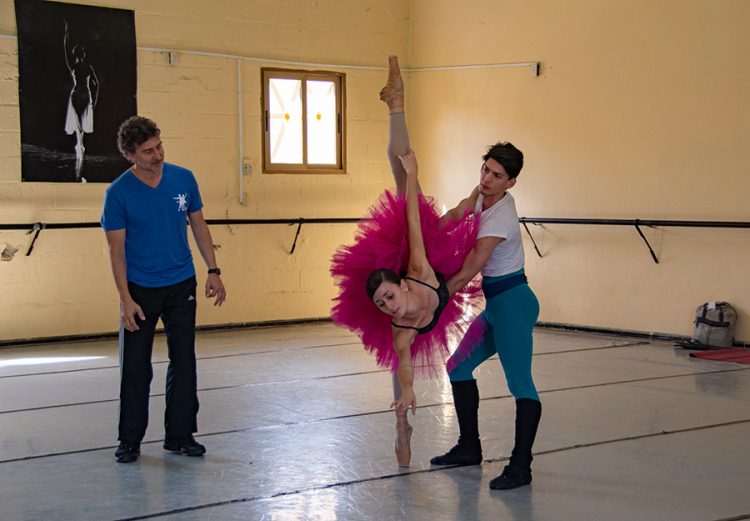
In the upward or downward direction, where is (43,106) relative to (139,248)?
upward

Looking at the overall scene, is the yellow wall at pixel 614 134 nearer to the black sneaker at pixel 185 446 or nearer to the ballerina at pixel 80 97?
the ballerina at pixel 80 97

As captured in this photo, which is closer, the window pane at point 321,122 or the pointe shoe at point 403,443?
the pointe shoe at point 403,443

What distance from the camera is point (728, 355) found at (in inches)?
275

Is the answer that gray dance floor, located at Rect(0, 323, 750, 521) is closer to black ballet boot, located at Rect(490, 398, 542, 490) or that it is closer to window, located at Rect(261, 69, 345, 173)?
black ballet boot, located at Rect(490, 398, 542, 490)

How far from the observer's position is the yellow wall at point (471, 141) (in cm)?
742

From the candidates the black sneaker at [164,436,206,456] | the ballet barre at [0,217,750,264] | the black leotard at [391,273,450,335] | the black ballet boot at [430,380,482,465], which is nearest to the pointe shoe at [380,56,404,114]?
the black leotard at [391,273,450,335]

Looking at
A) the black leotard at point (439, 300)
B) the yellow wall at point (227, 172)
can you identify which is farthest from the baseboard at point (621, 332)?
the black leotard at point (439, 300)

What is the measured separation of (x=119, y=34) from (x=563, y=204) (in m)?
4.22

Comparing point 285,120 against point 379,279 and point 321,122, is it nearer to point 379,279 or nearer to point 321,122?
point 321,122

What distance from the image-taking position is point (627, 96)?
25.7ft

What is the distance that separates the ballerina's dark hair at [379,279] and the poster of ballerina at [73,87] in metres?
4.77

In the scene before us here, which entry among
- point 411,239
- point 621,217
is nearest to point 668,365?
point 621,217

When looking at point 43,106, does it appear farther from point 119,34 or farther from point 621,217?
point 621,217

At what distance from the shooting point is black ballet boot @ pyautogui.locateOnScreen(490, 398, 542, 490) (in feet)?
13.0
